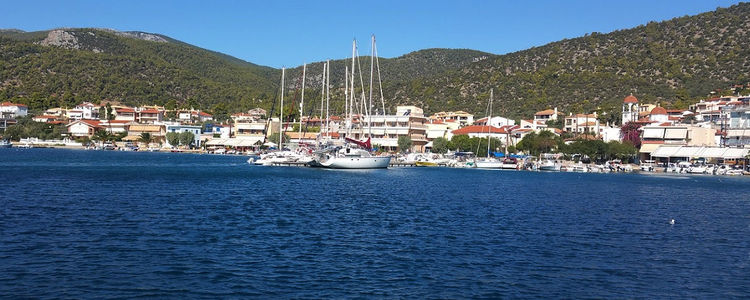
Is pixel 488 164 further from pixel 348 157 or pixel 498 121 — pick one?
pixel 498 121

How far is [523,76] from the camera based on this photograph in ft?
444

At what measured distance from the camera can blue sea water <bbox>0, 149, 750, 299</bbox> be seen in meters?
15.3

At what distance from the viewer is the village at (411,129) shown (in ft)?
268

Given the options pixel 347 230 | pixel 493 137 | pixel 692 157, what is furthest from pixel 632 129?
pixel 347 230

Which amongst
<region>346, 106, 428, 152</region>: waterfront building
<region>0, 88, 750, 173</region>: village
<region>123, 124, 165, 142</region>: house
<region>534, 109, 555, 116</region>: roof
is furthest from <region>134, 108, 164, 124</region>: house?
<region>534, 109, 555, 116</region>: roof

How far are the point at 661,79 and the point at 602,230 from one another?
107 metres

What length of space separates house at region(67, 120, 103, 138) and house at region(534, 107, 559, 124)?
7795cm

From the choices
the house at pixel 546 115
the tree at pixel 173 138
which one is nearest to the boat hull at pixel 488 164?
the house at pixel 546 115

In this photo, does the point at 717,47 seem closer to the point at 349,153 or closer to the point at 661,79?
the point at 661,79

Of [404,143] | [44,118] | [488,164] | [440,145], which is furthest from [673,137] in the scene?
[44,118]

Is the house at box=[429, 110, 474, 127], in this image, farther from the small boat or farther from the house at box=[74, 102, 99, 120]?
the house at box=[74, 102, 99, 120]

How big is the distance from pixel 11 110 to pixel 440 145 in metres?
81.4

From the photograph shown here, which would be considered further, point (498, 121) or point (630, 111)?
point (498, 121)

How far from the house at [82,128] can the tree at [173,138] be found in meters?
15.0
